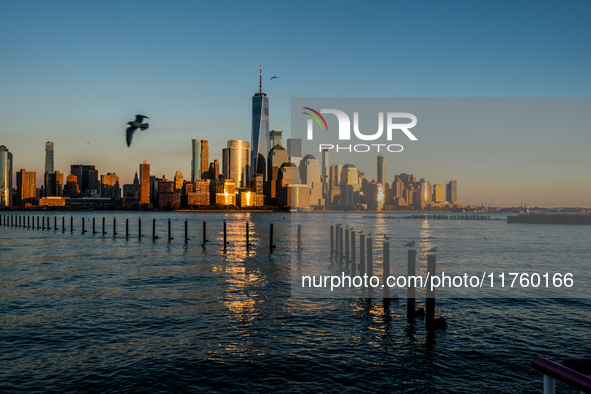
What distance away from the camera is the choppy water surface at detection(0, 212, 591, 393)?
1049 centimetres

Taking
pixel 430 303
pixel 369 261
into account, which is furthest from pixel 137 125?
pixel 430 303

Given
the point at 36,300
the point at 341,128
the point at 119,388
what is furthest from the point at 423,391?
the point at 36,300

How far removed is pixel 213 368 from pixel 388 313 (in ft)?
27.5

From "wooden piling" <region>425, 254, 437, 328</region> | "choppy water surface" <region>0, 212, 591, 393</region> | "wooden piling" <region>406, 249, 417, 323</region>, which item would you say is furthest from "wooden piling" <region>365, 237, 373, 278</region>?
"wooden piling" <region>425, 254, 437, 328</region>

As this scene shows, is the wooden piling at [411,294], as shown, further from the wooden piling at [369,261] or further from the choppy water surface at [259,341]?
the wooden piling at [369,261]

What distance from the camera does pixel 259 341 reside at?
44.2ft

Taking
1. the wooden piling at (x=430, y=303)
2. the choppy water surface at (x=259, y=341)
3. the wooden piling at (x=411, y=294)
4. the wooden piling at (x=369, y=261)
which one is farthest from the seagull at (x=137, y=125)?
the wooden piling at (x=430, y=303)

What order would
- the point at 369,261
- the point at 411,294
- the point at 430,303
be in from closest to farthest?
the point at 430,303 → the point at 411,294 → the point at 369,261

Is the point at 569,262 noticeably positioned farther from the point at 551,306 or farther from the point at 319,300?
the point at 319,300

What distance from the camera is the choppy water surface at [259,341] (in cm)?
1049

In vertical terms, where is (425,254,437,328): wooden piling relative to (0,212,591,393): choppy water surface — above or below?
above

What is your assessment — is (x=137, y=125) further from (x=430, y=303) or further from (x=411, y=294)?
(x=430, y=303)

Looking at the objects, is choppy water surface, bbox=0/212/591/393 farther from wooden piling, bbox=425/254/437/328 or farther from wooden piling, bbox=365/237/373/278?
wooden piling, bbox=365/237/373/278

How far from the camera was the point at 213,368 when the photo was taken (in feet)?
36.9
